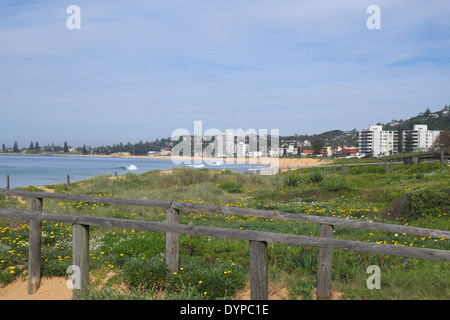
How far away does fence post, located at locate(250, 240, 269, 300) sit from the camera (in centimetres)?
391

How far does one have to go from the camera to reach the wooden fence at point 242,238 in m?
3.75

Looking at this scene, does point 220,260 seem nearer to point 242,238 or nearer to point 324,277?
point 324,277

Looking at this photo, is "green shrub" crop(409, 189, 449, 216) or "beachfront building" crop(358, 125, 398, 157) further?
"beachfront building" crop(358, 125, 398, 157)

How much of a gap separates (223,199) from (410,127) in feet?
616

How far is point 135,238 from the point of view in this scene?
7379mm

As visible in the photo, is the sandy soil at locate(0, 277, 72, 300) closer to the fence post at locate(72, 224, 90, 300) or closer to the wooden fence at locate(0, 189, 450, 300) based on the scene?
the wooden fence at locate(0, 189, 450, 300)

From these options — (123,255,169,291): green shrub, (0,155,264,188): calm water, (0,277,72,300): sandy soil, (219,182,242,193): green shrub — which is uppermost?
(123,255,169,291): green shrub

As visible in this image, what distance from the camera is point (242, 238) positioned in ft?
12.7

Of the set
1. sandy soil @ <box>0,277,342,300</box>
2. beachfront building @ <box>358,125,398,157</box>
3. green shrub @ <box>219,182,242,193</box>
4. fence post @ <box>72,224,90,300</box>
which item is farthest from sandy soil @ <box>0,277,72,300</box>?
beachfront building @ <box>358,125,398,157</box>

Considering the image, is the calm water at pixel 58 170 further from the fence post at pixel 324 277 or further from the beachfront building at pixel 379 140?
the beachfront building at pixel 379 140

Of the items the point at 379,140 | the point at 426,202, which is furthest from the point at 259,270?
the point at 379,140

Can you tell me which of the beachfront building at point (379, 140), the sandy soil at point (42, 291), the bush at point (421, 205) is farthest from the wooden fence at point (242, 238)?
the beachfront building at point (379, 140)

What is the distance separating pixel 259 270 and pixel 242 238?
0.38 meters
